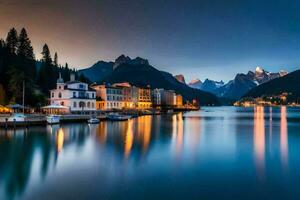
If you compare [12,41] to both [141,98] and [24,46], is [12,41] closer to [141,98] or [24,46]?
[24,46]

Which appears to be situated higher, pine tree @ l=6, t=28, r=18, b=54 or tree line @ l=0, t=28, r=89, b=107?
pine tree @ l=6, t=28, r=18, b=54

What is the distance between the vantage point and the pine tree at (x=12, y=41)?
83.5 metres

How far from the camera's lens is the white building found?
254 feet

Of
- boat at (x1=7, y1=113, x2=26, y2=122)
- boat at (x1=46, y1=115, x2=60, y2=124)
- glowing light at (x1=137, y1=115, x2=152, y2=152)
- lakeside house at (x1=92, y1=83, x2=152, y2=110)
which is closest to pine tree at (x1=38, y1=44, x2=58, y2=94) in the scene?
lakeside house at (x1=92, y1=83, x2=152, y2=110)

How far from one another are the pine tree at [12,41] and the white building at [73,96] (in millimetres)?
16311

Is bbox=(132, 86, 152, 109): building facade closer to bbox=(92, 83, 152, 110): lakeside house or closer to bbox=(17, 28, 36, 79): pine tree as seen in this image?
bbox=(92, 83, 152, 110): lakeside house

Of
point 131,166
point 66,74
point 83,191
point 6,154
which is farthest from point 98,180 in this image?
point 66,74

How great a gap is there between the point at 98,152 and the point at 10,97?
4589cm

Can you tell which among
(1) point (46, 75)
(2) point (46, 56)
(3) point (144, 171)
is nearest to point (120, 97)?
(2) point (46, 56)

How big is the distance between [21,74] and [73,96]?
14962 mm

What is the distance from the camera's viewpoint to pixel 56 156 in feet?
92.5

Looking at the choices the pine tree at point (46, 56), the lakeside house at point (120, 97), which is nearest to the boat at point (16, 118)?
the pine tree at point (46, 56)

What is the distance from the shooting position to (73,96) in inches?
3078

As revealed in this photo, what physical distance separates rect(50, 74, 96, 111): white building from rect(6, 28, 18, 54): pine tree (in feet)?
53.5
